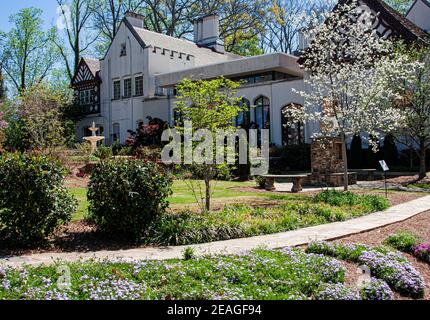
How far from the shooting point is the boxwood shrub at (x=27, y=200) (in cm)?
728

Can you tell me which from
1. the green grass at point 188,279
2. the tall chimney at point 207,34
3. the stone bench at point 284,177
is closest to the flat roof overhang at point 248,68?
the tall chimney at point 207,34

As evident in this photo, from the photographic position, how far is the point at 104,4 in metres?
44.3

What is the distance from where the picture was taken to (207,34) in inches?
1522

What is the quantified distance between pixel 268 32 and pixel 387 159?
25441mm

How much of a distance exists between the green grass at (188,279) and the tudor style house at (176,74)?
18.8 metres

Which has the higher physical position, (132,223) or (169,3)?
(169,3)

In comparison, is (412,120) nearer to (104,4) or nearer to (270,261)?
(270,261)

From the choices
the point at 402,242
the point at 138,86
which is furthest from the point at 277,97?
the point at 402,242

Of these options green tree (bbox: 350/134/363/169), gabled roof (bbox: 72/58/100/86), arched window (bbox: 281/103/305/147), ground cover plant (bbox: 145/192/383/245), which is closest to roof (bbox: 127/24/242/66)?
gabled roof (bbox: 72/58/100/86)

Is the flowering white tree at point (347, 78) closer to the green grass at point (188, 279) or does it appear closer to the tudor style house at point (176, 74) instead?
the tudor style house at point (176, 74)

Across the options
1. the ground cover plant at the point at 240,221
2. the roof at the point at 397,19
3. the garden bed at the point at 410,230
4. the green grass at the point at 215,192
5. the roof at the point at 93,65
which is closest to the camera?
the garden bed at the point at 410,230

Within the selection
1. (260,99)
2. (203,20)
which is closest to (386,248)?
(260,99)

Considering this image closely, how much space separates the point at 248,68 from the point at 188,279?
78.3 feet

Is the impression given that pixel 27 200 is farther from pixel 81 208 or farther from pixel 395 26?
pixel 395 26
